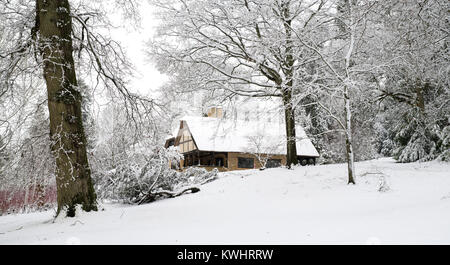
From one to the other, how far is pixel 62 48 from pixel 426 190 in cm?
822

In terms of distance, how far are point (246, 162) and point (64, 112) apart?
2288 centimetres

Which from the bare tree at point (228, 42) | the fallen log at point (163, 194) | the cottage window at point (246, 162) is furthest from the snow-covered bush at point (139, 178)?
the cottage window at point (246, 162)

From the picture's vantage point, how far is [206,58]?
1110 cm

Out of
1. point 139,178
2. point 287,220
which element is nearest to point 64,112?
point 139,178

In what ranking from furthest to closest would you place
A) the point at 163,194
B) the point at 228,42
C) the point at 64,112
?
1. the point at 228,42
2. the point at 163,194
3. the point at 64,112

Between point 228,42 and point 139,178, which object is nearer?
point 139,178

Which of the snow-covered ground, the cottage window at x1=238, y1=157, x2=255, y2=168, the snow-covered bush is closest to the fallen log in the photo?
the snow-covered bush

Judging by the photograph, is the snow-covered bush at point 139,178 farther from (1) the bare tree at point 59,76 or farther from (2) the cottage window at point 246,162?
(2) the cottage window at point 246,162

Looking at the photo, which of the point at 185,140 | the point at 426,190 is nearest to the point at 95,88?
the point at 426,190

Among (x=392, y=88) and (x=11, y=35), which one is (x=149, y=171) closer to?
(x=11, y=35)

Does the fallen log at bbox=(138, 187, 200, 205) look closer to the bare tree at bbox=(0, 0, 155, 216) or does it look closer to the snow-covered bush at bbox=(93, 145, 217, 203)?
the snow-covered bush at bbox=(93, 145, 217, 203)

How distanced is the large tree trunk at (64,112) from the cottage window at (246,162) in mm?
21879

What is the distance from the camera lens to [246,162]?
89.7ft

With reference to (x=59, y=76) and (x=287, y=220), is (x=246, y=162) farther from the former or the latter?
(x=287, y=220)
